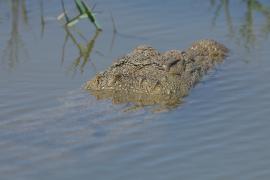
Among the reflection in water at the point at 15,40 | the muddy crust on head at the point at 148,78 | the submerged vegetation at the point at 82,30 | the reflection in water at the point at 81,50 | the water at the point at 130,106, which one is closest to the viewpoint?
the water at the point at 130,106

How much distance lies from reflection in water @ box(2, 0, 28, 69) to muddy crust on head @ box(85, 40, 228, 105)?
1.43 metres

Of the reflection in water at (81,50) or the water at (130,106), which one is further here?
the reflection in water at (81,50)

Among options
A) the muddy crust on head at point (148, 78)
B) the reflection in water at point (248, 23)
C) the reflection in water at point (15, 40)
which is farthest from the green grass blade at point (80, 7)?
the muddy crust on head at point (148, 78)

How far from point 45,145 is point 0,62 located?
2544mm

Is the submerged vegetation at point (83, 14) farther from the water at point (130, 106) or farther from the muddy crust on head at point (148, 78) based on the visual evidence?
the muddy crust on head at point (148, 78)

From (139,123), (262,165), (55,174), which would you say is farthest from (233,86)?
(55,174)

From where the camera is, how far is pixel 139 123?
679cm

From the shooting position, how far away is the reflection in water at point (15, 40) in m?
8.77

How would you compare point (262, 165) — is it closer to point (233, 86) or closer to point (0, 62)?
point (233, 86)

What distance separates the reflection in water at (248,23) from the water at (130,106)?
0.5 inches

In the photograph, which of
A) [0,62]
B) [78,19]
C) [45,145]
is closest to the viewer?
[45,145]

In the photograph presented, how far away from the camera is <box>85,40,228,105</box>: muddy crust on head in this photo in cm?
738

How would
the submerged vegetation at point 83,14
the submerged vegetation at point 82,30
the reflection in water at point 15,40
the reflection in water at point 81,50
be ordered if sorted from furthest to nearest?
the submerged vegetation at point 83,14 < the submerged vegetation at point 82,30 < the reflection in water at point 15,40 < the reflection in water at point 81,50

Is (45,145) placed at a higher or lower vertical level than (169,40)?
lower
